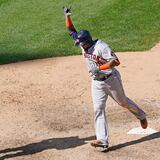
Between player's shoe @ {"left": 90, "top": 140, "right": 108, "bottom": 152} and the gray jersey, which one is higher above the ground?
the gray jersey

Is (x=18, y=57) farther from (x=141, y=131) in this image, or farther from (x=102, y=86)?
(x=102, y=86)

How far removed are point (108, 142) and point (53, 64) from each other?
14.5ft

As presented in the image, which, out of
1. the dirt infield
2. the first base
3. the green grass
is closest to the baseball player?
the dirt infield

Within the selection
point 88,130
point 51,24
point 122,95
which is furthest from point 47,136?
point 51,24

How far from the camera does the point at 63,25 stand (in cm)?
1595

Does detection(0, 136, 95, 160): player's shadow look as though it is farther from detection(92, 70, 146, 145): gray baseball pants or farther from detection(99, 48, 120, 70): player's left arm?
detection(99, 48, 120, 70): player's left arm

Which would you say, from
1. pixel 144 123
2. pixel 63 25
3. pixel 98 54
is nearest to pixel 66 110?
pixel 144 123

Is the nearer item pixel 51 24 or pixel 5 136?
pixel 5 136

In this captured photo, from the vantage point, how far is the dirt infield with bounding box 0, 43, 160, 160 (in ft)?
28.0

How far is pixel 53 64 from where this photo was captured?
12734mm

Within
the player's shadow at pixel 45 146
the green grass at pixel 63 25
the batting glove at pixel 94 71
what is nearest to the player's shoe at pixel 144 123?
the player's shadow at pixel 45 146

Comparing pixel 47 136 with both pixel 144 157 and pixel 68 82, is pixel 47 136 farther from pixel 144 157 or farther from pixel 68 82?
pixel 68 82

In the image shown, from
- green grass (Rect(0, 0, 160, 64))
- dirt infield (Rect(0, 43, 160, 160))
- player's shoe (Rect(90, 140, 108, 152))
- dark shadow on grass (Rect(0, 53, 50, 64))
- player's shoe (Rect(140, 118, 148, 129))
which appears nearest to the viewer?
player's shoe (Rect(90, 140, 108, 152))

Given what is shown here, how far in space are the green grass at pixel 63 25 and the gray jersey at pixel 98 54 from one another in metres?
5.32
